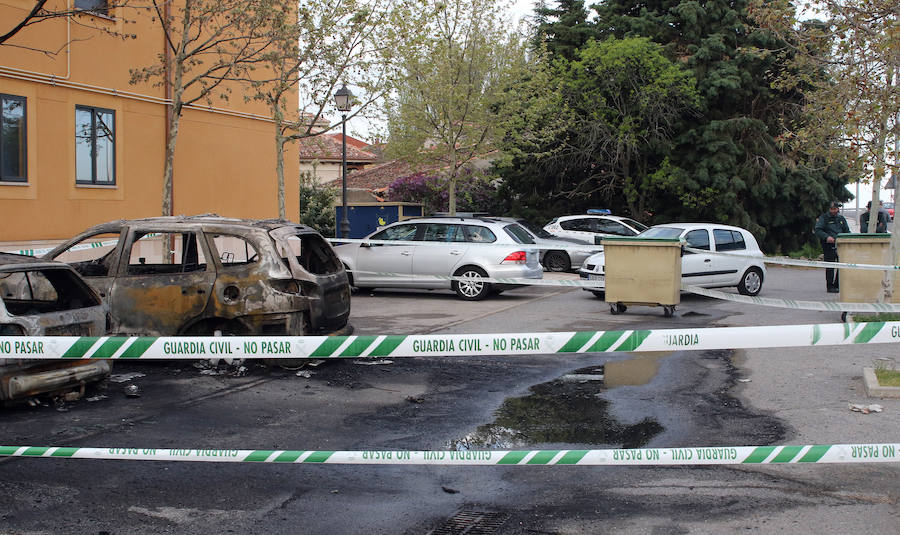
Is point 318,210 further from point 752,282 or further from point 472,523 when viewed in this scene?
point 472,523

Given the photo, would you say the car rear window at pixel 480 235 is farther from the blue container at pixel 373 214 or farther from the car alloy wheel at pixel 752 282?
the blue container at pixel 373 214

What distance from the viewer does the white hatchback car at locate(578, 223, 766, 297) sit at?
15820 mm

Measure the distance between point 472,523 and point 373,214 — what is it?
98.6ft

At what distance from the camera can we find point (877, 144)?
43.7 feet

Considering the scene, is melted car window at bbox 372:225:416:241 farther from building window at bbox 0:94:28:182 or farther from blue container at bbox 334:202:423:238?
blue container at bbox 334:202:423:238

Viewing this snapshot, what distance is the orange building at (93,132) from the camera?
49.3ft

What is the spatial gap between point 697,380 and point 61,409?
6113mm

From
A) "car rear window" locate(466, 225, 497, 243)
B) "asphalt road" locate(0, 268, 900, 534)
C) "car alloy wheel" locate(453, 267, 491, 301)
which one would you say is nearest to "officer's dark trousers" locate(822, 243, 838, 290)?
"car rear window" locate(466, 225, 497, 243)

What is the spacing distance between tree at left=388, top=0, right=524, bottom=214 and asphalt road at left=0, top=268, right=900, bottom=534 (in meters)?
15.7

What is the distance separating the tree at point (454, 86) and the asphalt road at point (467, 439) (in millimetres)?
15686

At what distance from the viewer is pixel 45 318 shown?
7055mm

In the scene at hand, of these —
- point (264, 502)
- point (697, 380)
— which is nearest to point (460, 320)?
point (697, 380)

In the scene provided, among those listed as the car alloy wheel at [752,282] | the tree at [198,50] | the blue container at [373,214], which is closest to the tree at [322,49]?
the tree at [198,50]

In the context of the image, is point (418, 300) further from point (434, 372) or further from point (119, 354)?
point (119, 354)
